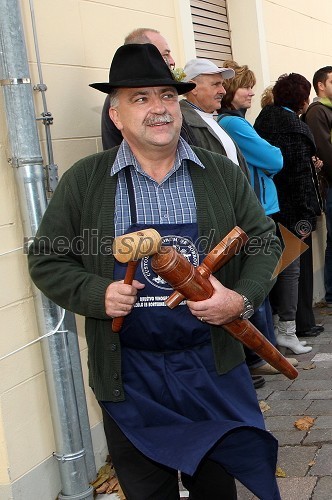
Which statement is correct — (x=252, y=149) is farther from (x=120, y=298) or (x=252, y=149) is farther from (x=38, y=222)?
(x=120, y=298)

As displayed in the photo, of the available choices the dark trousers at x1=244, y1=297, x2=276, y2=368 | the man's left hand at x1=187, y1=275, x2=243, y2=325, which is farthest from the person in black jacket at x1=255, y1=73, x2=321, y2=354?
the man's left hand at x1=187, y1=275, x2=243, y2=325

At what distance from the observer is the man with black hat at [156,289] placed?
103 inches

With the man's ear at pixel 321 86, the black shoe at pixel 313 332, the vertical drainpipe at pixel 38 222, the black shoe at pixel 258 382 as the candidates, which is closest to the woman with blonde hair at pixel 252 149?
the black shoe at pixel 258 382

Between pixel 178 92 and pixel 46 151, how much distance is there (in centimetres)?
127

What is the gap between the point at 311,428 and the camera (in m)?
4.43

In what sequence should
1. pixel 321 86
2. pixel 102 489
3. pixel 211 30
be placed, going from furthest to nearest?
pixel 321 86 → pixel 211 30 → pixel 102 489

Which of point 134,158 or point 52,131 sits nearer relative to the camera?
point 134,158

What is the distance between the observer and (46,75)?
3.98 meters

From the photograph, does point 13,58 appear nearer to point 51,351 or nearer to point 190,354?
point 51,351

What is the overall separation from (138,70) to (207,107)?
2.37 metres

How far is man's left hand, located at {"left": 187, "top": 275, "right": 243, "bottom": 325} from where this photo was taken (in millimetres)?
2451

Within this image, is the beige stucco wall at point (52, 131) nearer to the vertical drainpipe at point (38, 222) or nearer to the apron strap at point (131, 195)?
the vertical drainpipe at point (38, 222)

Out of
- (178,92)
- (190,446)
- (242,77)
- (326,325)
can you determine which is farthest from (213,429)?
(326,325)

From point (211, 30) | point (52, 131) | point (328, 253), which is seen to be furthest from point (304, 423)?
point (211, 30)
